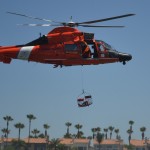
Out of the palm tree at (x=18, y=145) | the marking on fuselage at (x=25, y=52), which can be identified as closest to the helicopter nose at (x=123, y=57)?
the marking on fuselage at (x=25, y=52)

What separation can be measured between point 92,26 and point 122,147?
13405 cm

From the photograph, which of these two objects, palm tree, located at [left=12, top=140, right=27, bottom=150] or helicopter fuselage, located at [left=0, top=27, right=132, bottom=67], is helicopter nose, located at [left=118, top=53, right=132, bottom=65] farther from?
palm tree, located at [left=12, top=140, right=27, bottom=150]

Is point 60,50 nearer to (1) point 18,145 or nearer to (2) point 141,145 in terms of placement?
(1) point 18,145

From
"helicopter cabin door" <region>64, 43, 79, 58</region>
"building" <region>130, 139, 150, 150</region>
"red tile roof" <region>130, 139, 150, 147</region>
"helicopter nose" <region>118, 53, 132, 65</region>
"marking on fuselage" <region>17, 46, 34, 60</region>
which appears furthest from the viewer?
"red tile roof" <region>130, 139, 150, 147</region>

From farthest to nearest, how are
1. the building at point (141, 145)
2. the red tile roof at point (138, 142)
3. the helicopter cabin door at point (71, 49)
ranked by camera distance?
the red tile roof at point (138, 142)
the building at point (141, 145)
the helicopter cabin door at point (71, 49)

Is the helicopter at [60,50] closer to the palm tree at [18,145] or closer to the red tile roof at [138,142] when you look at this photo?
the palm tree at [18,145]

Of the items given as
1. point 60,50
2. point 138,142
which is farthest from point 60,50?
point 138,142

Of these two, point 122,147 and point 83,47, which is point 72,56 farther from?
point 122,147

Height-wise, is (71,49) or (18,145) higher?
→ (71,49)

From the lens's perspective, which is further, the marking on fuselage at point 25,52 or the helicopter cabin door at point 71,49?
the marking on fuselage at point 25,52

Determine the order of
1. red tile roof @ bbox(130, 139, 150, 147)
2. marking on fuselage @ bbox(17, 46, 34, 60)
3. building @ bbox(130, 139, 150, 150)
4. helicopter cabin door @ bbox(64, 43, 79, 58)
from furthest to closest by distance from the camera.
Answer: red tile roof @ bbox(130, 139, 150, 147)
building @ bbox(130, 139, 150, 150)
marking on fuselage @ bbox(17, 46, 34, 60)
helicopter cabin door @ bbox(64, 43, 79, 58)

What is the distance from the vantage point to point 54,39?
3475cm

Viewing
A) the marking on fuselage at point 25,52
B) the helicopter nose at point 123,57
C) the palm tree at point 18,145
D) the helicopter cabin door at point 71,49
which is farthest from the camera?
the palm tree at point 18,145

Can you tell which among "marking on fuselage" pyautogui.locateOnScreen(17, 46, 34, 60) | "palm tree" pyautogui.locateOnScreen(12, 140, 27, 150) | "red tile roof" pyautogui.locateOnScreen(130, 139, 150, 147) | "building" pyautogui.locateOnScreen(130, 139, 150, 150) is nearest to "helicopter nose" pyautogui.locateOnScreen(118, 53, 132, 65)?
"marking on fuselage" pyautogui.locateOnScreen(17, 46, 34, 60)
